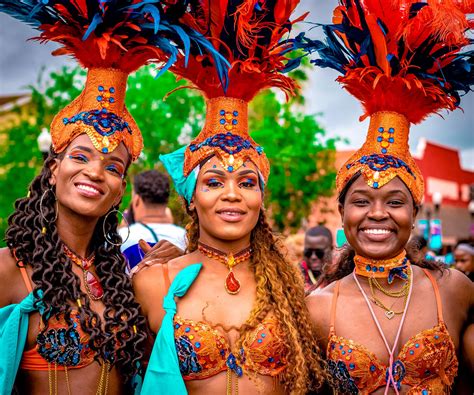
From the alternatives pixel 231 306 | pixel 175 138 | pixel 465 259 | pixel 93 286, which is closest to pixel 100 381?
pixel 93 286

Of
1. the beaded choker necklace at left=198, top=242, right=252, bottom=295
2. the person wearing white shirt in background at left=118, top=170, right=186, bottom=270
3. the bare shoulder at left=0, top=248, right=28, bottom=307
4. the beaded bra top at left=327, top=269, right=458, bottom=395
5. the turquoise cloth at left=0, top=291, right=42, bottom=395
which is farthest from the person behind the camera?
the person wearing white shirt in background at left=118, top=170, right=186, bottom=270

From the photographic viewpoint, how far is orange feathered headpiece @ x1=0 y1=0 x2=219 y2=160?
3.30 meters

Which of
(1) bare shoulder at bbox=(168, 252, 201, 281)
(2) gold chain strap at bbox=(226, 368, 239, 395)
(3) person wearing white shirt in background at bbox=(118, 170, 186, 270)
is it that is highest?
(3) person wearing white shirt in background at bbox=(118, 170, 186, 270)

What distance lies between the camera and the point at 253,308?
11.7 ft

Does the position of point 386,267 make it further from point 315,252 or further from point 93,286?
point 315,252

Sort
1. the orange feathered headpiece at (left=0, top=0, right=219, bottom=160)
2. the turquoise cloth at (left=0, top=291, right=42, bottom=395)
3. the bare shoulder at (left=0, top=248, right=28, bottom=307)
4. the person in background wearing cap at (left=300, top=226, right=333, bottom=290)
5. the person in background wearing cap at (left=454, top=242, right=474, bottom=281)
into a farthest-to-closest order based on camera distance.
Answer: the person in background wearing cap at (left=454, top=242, right=474, bottom=281), the person in background wearing cap at (left=300, top=226, right=333, bottom=290), the orange feathered headpiece at (left=0, top=0, right=219, bottom=160), the bare shoulder at (left=0, top=248, right=28, bottom=307), the turquoise cloth at (left=0, top=291, right=42, bottom=395)

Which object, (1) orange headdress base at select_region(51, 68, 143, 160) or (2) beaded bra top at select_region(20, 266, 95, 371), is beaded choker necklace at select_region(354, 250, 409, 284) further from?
(2) beaded bra top at select_region(20, 266, 95, 371)

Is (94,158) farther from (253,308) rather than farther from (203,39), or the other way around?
(253,308)

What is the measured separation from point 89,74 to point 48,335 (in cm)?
141

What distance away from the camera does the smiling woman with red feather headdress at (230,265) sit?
135 inches

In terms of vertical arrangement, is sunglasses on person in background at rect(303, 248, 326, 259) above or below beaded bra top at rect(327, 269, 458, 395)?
above

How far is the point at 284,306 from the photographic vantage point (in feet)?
11.9

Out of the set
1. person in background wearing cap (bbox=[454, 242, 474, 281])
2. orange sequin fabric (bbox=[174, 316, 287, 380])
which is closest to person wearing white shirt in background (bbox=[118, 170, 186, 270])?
orange sequin fabric (bbox=[174, 316, 287, 380])

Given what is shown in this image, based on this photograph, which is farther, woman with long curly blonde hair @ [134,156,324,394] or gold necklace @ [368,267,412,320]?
gold necklace @ [368,267,412,320]
